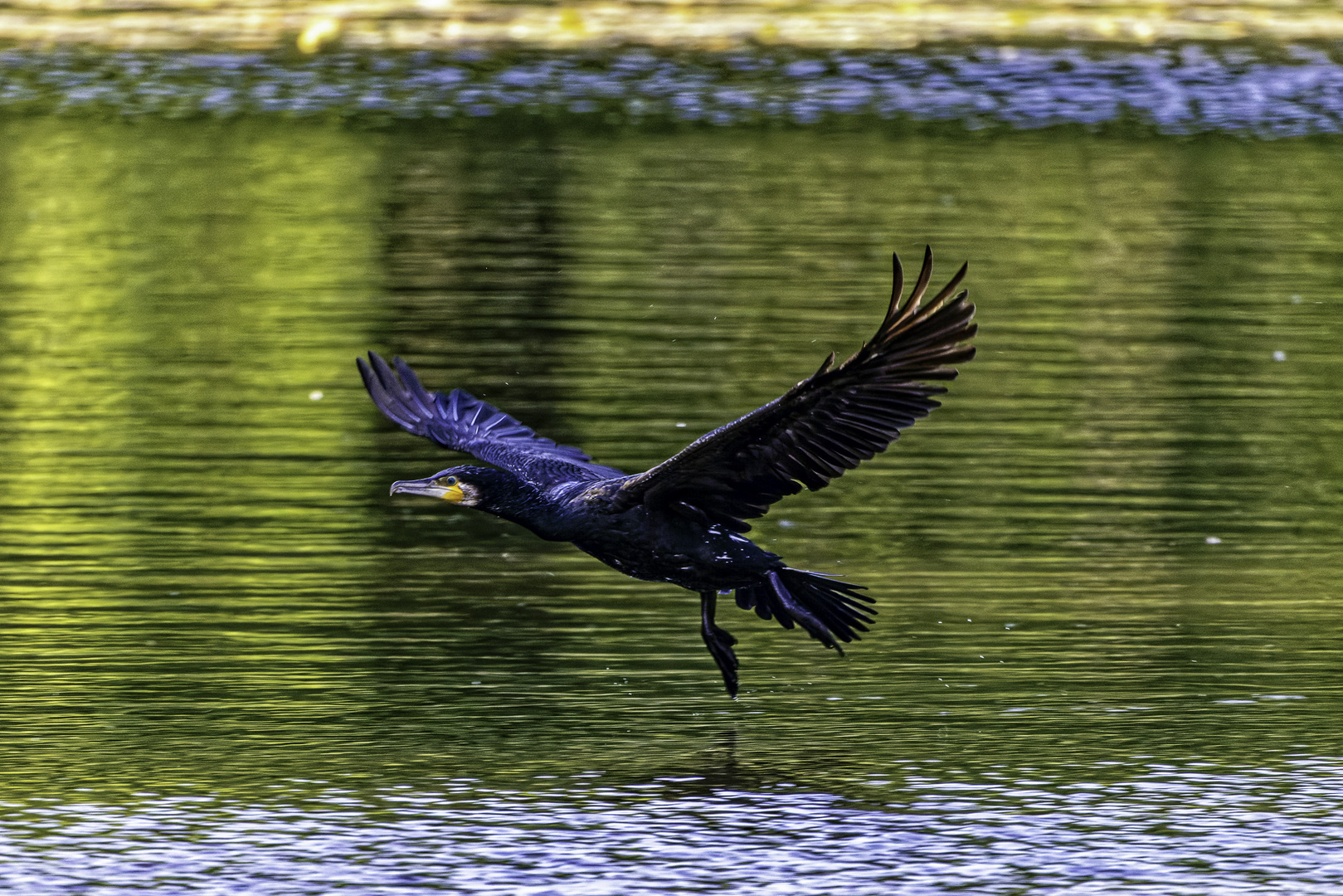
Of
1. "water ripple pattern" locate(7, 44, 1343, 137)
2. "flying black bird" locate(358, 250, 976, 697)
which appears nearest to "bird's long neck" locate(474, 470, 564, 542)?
"flying black bird" locate(358, 250, 976, 697)

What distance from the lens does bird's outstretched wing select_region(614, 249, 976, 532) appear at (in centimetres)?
807

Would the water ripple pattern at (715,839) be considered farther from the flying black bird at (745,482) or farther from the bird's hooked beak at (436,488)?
the bird's hooked beak at (436,488)

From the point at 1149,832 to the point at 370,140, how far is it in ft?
85.8

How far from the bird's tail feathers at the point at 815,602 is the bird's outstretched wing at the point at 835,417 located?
337 millimetres

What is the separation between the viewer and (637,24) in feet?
131

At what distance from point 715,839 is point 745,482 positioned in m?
1.39

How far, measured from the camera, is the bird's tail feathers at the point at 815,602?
8836 millimetres

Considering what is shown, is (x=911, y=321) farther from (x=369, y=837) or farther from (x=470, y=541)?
(x=470, y=541)

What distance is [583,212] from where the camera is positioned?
2639 centimetres

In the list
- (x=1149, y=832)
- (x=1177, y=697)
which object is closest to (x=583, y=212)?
(x=1177, y=697)

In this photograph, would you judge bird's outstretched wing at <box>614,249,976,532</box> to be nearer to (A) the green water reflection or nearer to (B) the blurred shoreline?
(A) the green water reflection

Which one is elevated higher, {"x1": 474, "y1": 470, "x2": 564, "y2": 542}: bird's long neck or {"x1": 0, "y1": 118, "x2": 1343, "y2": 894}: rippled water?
{"x1": 474, "y1": 470, "x2": 564, "y2": 542}: bird's long neck

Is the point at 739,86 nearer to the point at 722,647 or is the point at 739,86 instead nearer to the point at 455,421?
the point at 455,421

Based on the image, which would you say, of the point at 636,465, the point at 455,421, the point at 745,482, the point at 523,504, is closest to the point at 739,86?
the point at 636,465
